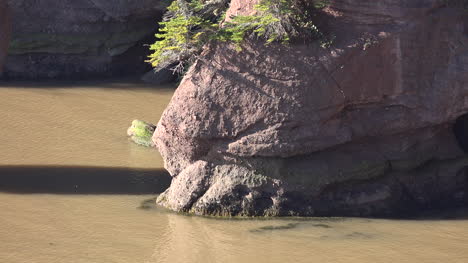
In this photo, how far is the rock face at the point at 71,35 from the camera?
54.5 ft

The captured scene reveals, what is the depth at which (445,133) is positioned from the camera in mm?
9734

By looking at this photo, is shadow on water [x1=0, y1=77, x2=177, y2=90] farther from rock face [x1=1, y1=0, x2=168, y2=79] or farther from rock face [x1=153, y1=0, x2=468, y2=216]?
rock face [x1=153, y1=0, x2=468, y2=216]

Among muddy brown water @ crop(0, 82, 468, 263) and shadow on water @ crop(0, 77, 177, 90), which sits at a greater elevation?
shadow on water @ crop(0, 77, 177, 90)

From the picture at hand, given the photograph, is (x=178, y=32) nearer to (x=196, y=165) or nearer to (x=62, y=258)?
(x=196, y=165)

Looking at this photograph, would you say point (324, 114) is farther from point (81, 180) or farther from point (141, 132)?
point (141, 132)

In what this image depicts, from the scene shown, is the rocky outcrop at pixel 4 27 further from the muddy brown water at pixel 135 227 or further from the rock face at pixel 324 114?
the rock face at pixel 324 114

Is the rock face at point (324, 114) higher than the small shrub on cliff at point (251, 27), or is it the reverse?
the small shrub on cliff at point (251, 27)

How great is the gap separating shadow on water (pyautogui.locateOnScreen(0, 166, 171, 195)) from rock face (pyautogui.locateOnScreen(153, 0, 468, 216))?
36.2 inches

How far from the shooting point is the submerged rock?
1216cm

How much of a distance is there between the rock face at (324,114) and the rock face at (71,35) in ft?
25.2

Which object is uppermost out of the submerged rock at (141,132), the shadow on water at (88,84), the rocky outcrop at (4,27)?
the rocky outcrop at (4,27)

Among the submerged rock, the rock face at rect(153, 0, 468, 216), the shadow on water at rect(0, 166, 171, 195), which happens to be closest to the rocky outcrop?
the shadow on water at rect(0, 166, 171, 195)

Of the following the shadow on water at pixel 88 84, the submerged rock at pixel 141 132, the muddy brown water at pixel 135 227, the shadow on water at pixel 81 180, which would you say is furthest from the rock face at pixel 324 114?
the shadow on water at pixel 88 84

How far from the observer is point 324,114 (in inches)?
355
